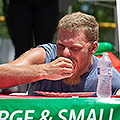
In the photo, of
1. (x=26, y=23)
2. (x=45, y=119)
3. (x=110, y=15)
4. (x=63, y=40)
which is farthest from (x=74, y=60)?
(x=110, y=15)

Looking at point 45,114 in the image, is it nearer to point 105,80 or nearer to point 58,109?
point 58,109

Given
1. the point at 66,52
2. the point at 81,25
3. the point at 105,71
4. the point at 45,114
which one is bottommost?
the point at 45,114

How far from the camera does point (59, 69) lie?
1515mm

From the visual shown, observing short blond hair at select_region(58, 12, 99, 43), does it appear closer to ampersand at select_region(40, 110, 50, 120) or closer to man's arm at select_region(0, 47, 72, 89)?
man's arm at select_region(0, 47, 72, 89)

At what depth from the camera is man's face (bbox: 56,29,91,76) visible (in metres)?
1.65

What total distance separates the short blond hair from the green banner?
0.62 metres

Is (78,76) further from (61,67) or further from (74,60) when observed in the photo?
(61,67)

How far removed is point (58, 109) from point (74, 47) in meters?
0.55

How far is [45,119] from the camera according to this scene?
1.23m

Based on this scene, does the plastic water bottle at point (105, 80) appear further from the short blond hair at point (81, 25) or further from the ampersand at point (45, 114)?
the ampersand at point (45, 114)

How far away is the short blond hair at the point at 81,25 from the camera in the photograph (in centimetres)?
173

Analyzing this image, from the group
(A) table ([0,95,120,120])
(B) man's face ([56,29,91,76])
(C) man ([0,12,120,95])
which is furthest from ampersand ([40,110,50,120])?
(B) man's face ([56,29,91,76])

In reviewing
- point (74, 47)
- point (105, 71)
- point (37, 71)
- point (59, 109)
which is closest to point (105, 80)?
point (105, 71)

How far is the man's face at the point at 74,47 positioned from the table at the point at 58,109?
0.45 m
